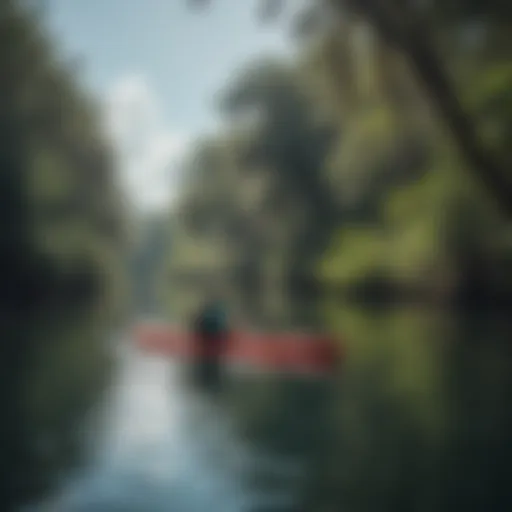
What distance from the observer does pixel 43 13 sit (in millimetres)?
2773

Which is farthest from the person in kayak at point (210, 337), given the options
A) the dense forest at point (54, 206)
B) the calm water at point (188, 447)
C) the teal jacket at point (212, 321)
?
the dense forest at point (54, 206)

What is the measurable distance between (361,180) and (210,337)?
0.76 meters

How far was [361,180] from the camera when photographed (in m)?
2.87

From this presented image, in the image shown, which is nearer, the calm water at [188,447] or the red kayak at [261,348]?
the calm water at [188,447]

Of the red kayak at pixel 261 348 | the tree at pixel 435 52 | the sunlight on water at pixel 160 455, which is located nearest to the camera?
the sunlight on water at pixel 160 455

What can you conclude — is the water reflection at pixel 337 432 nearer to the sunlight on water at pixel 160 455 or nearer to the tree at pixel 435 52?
the sunlight on water at pixel 160 455

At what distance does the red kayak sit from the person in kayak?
0.5 inches

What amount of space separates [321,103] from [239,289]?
0.71m

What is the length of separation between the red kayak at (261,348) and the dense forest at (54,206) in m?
0.23

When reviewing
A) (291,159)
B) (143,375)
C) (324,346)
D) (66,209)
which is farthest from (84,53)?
(324,346)

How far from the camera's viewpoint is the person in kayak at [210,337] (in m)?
2.82

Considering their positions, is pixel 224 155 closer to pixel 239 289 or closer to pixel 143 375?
pixel 239 289

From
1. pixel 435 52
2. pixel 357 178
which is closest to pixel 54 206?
pixel 357 178

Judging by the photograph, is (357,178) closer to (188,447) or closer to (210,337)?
(210,337)
